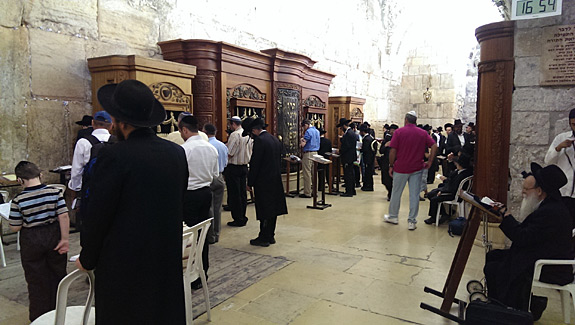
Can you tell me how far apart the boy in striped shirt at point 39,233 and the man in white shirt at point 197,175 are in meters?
1.09

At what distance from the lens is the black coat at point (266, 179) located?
4746 mm

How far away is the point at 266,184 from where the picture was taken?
4762 millimetres

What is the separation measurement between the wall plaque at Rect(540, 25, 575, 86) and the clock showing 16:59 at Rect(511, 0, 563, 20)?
170 millimetres

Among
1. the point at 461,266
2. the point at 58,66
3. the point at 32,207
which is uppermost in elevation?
the point at 58,66

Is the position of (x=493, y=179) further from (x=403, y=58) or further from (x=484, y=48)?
(x=403, y=58)

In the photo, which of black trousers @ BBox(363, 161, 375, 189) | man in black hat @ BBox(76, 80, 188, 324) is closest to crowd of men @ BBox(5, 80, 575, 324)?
man in black hat @ BBox(76, 80, 188, 324)

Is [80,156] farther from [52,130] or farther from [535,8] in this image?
[535,8]

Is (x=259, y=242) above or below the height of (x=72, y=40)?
below

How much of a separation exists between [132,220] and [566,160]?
387 centimetres

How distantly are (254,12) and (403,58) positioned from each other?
10.1 m

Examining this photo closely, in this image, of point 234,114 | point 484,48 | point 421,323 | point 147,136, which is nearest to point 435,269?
point 421,323

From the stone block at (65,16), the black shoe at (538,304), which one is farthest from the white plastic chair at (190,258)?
the stone block at (65,16)

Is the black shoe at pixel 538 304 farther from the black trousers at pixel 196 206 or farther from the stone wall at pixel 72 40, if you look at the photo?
the stone wall at pixel 72 40

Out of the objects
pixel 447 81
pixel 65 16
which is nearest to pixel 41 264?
pixel 65 16
